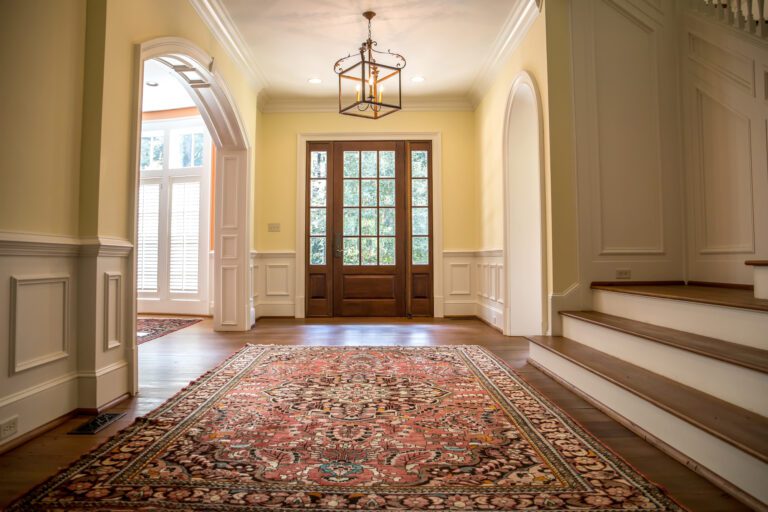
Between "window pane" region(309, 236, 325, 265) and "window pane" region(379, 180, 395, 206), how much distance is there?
1.05 meters

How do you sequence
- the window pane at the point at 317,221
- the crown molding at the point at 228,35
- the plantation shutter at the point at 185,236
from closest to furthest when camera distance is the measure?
the crown molding at the point at 228,35, the window pane at the point at 317,221, the plantation shutter at the point at 185,236

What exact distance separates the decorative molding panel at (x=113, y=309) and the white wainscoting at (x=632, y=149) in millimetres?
3291

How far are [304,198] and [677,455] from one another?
17.5 feet

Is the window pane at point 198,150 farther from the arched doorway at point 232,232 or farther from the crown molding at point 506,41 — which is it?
the crown molding at point 506,41

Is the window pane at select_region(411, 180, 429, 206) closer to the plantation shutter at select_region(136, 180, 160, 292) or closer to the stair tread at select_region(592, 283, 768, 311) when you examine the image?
the stair tread at select_region(592, 283, 768, 311)

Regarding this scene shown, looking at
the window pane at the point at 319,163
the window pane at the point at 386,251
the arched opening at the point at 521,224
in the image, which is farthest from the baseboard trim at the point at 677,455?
the window pane at the point at 319,163

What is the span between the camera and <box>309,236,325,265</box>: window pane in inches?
251

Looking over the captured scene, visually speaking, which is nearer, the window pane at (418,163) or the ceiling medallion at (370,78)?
the ceiling medallion at (370,78)

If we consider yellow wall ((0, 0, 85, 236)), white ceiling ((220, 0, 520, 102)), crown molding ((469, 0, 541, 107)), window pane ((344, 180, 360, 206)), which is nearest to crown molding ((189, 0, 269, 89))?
white ceiling ((220, 0, 520, 102))

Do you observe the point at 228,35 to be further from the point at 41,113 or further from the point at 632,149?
the point at 632,149

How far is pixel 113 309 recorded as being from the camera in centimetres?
256

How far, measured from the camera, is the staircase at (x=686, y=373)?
1550mm

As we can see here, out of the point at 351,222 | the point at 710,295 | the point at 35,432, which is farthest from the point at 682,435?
the point at 351,222

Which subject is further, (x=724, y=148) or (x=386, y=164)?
(x=386, y=164)
